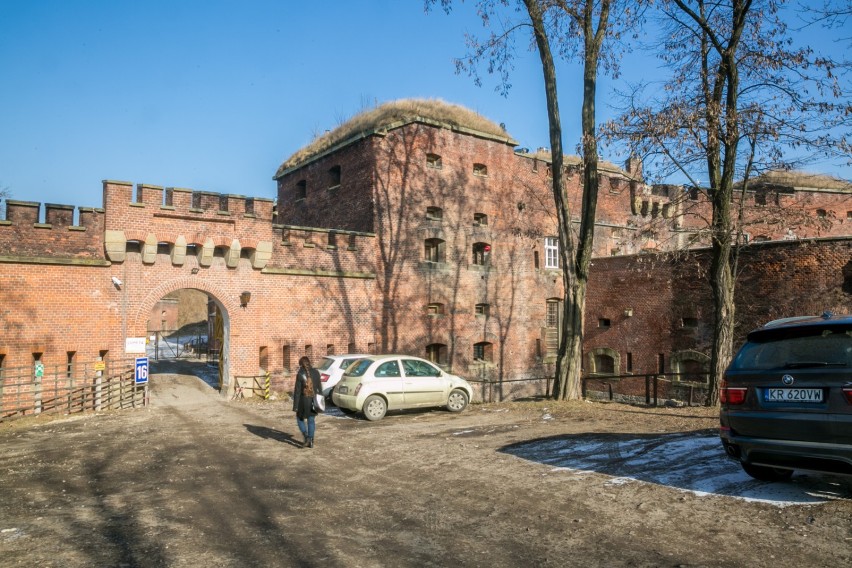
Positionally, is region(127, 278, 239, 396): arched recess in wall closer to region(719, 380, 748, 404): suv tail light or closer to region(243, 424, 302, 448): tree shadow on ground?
region(243, 424, 302, 448): tree shadow on ground

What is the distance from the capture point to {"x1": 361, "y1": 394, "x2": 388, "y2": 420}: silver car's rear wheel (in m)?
13.6

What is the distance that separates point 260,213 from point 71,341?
6.39 meters

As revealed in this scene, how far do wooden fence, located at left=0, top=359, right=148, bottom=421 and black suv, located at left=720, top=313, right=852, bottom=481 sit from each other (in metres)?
14.5

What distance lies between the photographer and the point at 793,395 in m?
5.82

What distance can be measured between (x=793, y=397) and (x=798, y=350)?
1.57 feet

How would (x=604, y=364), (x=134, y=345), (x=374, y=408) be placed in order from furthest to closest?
(x=604, y=364) → (x=134, y=345) → (x=374, y=408)

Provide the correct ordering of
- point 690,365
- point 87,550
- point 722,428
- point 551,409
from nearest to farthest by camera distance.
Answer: point 87,550
point 722,428
point 551,409
point 690,365

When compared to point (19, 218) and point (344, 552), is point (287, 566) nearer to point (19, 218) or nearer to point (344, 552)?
point (344, 552)

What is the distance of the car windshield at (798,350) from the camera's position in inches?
222

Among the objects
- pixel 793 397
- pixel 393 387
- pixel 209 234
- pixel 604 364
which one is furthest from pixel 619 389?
pixel 793 397

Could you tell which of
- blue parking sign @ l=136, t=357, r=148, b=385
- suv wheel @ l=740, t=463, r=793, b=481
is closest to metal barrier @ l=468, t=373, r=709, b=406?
blue parking sign @ l=136, t=357, r=148, b=385

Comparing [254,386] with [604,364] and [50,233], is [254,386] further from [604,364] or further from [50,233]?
[604,364]

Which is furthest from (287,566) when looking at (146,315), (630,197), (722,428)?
(630,197)

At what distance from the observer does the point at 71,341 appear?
53.0 feet
